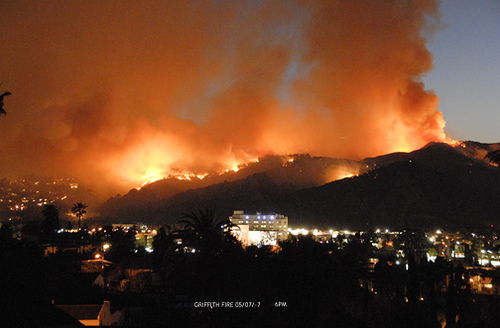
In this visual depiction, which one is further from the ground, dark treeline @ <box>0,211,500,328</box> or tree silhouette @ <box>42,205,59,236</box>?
tree silhouette @ <box>42,205,59,236</box>

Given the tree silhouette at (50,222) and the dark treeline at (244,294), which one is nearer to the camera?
the dark treeline at (244,294)

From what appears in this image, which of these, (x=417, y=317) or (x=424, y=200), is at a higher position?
(x=424, y=200)

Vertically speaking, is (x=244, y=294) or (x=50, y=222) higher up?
(x=50, y=222)

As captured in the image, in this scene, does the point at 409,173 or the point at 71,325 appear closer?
the point at 71,325

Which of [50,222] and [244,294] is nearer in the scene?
[244,294]

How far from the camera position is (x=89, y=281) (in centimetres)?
3831

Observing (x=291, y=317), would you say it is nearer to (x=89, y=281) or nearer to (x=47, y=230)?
(x=89, y=281)

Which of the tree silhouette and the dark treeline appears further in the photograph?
the tree silhouette

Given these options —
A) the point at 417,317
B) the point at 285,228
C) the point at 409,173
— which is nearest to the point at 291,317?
the point at 417,317

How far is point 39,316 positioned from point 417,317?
18.2 meters

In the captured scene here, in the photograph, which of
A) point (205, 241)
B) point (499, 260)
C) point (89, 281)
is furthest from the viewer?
point (499, 260)

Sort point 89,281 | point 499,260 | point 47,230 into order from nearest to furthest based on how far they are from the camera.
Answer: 1. point 89,281
2. point 499,260
3. point 47,230

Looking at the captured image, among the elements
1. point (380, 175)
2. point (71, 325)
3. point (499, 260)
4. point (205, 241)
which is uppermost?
point (380, 175)

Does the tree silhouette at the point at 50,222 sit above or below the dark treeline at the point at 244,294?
above
